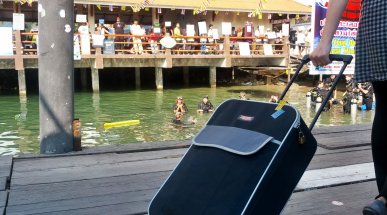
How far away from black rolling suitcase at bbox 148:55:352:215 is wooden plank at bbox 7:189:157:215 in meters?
0.74

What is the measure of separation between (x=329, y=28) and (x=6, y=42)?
1691 centimetres

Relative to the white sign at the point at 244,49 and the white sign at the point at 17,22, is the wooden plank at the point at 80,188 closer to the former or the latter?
the white sign at the point at 17,22

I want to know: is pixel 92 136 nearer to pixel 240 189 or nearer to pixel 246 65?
pixel 240 189

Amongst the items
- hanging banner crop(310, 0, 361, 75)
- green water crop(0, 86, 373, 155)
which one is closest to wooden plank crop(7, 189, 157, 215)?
hanging banner crop(310, 0, 361, 75)

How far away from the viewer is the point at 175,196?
174cm

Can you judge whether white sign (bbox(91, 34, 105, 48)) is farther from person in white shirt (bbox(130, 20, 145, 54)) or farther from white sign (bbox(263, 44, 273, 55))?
white sign (bbox(263, 44, 273, 55))

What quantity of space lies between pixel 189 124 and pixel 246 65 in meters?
10.9

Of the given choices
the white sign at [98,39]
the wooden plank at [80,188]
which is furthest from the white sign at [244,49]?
the wooden plank at [80,188]

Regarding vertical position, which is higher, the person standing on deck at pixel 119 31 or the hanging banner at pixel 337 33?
the person standing on deck at pixel 119 31

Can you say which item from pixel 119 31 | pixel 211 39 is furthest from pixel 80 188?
pixel 211 39

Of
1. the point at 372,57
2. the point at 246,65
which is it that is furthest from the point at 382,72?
the point at 246,65

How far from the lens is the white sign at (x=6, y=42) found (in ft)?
54.4

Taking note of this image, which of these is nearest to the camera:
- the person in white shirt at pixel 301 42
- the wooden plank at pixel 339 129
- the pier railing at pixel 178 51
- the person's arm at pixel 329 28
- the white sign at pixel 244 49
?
the person's arm at pixel 329 28

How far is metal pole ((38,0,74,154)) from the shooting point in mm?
3623
